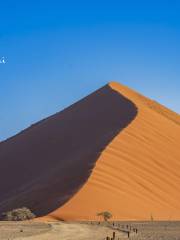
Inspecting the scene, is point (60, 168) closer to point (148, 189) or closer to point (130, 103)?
point (148, 189)

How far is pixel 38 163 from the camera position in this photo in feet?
205

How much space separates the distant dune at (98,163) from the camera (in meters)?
45.8

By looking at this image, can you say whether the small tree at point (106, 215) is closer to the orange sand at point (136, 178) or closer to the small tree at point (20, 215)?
the orange sand at point (136, 178)

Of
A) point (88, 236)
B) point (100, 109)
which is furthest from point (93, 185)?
point (100, 109)

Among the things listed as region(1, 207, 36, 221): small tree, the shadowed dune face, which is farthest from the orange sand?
region(1, 207, 36, 221): small tree

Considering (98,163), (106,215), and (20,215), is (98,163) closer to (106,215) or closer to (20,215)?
(106,215)

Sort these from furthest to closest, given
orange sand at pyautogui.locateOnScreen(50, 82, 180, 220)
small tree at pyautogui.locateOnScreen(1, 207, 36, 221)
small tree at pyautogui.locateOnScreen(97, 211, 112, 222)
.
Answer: orange sand at pyautogui.locateOnScreen(50, 82, 180, 220), small tree at pyautogui.locateOnScreen(97, 211, 112, 222), small tree at pyautogui.locateOnScreen(1, 207, 36, 221)

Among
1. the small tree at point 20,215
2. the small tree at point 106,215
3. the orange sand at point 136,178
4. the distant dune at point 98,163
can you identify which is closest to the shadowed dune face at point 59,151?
the distant dune at point 98,163

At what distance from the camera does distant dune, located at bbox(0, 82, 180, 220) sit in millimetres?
45844

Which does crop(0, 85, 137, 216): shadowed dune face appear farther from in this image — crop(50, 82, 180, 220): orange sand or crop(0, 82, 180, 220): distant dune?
crop(50, 82, 180, 220): orange sand

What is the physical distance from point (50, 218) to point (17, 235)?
1517 cm

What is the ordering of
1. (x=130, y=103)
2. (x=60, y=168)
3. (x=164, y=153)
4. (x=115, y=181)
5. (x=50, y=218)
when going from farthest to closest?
1. (x=130, y=103)
2. (x=164, y=153)
3. (x=60, y=168)
4. (x=115, y=181)
5. (x=50, y=218)

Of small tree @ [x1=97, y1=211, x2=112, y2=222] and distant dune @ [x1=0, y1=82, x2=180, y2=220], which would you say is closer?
small tree @ [x1=97, y1=211, x2=112, y2=222]

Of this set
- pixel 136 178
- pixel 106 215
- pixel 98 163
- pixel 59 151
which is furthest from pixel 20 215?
pixel 59 151
